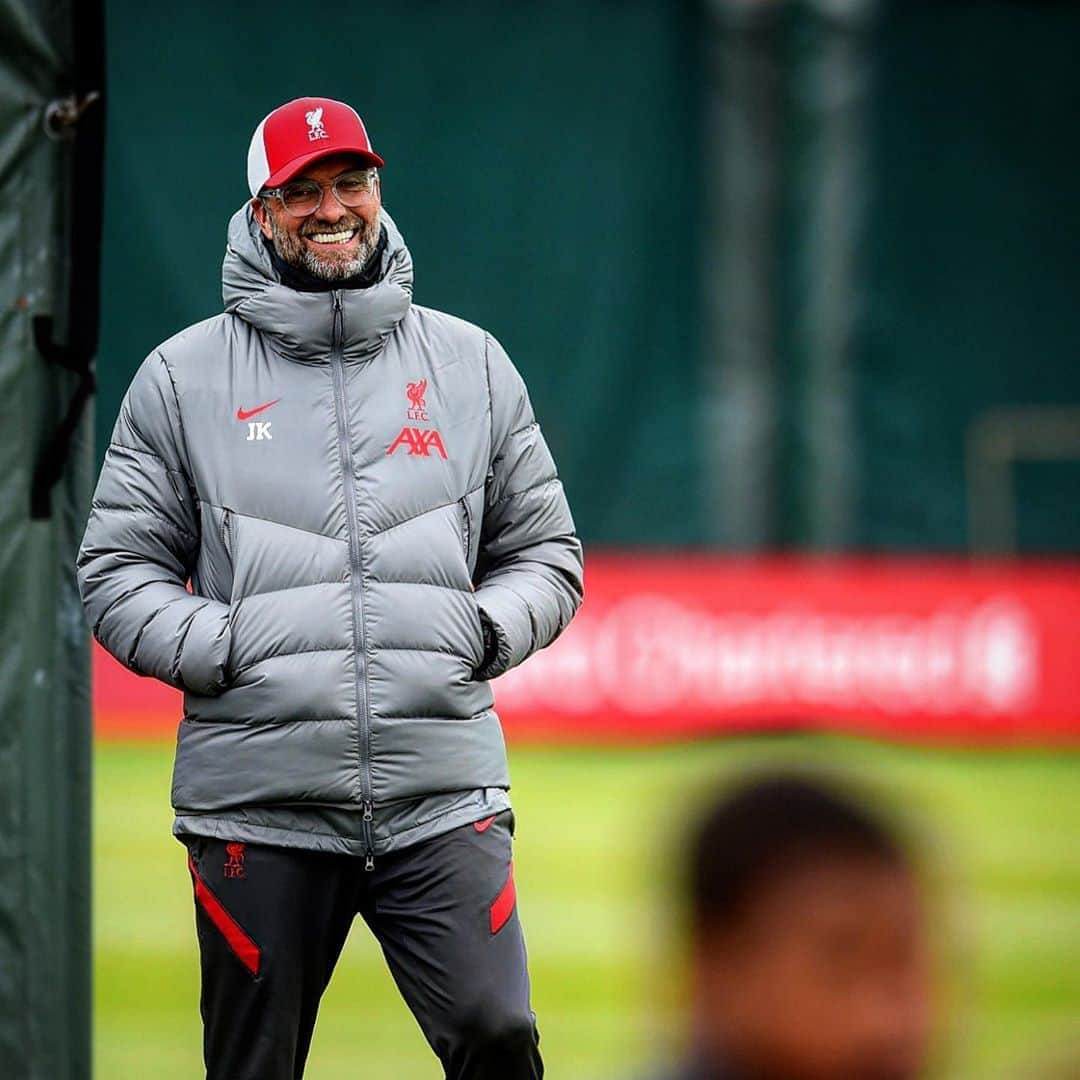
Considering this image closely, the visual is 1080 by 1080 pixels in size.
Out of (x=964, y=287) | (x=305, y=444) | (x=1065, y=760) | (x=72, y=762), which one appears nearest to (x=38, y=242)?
(x=305, y=444)

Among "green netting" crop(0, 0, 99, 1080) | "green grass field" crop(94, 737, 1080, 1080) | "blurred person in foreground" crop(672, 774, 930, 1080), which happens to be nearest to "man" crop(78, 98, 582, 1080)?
"green netting" crop(0, 0, 99, 1080)

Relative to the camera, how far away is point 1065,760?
12867 millimetres

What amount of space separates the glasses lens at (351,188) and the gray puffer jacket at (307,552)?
0.46 feet

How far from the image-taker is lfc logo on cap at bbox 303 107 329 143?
13.1 ft

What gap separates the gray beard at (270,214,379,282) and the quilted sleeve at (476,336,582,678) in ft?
1.12

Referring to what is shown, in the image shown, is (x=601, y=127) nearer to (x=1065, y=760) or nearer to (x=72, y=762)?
(x=1065, y=760)

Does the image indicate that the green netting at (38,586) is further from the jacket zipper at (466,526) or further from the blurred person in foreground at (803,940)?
the blurred person in foreground at (803,940)

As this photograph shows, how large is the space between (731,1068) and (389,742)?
86.9 inches

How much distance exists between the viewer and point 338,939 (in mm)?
4008

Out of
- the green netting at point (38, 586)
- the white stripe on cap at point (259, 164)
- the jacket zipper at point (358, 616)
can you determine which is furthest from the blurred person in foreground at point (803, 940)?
the green netting at point (38, 586)

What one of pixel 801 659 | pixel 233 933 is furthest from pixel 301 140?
pixel 801 659

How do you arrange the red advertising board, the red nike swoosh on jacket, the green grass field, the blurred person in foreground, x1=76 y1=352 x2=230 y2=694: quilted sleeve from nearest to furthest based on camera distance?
the blurred person in foreground < x1=76 y1=352 x2=230 y2=694: quilted sleeve < the red nike swoosh on jacket < the green grass field < the red advertising board

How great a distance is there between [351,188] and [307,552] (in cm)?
68

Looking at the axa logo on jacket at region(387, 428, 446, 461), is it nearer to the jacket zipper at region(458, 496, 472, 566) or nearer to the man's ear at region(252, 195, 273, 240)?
the jacket zipper at region(458, 496, 472, 566)
